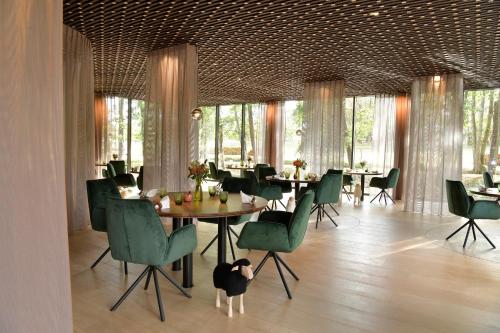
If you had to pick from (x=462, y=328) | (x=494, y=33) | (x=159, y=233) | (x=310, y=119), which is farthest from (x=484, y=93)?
(x=159, y=233)

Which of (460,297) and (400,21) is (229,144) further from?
(460,297)

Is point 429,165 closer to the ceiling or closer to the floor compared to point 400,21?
closer to the floor

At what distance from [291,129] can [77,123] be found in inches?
331

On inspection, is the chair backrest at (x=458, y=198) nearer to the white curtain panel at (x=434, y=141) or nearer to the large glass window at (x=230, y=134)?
the white curtain panel at (x=434, y=141)

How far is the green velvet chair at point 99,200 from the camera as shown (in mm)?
4234

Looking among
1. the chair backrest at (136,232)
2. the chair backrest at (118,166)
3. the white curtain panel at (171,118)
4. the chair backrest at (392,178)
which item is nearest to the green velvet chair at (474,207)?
the chair backrest at (392,178)

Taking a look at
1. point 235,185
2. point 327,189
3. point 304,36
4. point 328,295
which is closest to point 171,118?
point 235,185

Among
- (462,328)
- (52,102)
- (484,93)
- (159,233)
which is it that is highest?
(484,93)

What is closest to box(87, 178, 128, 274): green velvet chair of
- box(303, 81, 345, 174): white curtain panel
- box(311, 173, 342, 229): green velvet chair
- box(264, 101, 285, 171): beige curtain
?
box(311, 173, 342, 229): green velvet chair

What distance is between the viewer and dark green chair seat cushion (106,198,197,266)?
9.76ft

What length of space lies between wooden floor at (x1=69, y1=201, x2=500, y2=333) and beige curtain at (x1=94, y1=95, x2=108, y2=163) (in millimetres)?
7547

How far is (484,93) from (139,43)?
8.39m

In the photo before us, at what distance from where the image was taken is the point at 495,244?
18.6ft

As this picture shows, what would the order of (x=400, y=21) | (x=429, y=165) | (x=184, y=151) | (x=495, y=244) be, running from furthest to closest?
1. (x=429, y=165)
2. (x=184, y=151)
3. (x=495, y=244)
4. (x=400, y=21)
